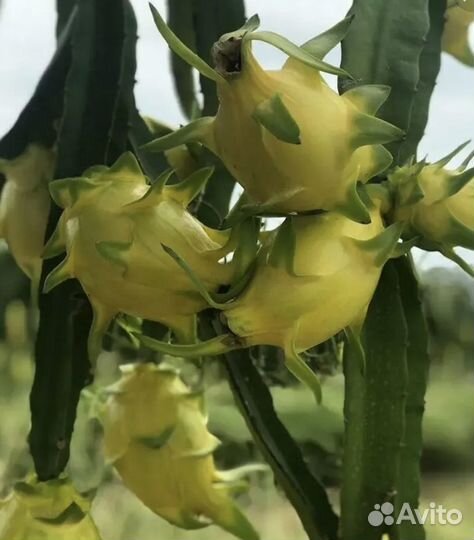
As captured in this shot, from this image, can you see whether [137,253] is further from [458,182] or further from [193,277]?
[458,182]

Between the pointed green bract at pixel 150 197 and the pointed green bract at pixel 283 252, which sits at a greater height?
the pointed green bract at pixel 150 197

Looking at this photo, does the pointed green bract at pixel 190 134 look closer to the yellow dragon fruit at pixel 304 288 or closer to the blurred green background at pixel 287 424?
the yellow dragon fruit at pixel 304 288

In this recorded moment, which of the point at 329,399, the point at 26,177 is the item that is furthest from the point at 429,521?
the point at 26,177

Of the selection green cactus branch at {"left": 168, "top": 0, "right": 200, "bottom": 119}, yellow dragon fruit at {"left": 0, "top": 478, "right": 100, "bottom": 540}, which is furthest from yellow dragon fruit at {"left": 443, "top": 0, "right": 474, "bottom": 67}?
yellow dragon fruit at {"left": 0, "top": 478, "right": 100, "bottom": 540}

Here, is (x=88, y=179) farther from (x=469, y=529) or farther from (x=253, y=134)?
(x=469, y=529)

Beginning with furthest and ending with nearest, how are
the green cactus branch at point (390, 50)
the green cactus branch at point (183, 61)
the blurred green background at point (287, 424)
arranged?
A: the blurred green background at point (287, 424)
the green cactus branch at point (183, 61)
the green cactus branch at point (390, 50)

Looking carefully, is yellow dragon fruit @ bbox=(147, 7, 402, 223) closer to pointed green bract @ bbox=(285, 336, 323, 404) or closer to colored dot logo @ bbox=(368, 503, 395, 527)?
pointed green bract @ bbox=(285, 336, 323, 404)

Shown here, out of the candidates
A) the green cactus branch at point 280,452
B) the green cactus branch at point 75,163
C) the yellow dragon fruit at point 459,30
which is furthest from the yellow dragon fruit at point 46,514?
the yellow dragon fruit at point 459,30
